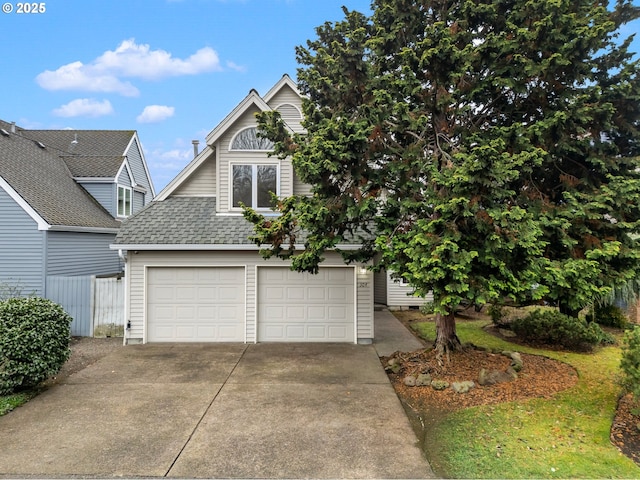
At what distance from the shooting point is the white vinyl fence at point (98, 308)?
423 inches

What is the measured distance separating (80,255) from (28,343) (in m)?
7.80

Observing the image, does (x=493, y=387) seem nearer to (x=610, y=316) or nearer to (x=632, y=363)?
(x=632, y=363)

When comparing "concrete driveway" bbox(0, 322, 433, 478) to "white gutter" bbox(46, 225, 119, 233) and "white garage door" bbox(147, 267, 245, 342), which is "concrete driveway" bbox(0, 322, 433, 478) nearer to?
"white garage door" bbox(147, 267, 245, 342)

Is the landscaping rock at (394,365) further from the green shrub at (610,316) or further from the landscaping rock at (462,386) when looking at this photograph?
the green shrub at (610,316)

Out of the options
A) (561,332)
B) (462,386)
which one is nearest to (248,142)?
(462,386)

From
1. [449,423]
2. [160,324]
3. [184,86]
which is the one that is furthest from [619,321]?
[184,86]

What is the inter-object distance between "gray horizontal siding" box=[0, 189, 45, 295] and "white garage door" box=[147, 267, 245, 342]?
4083 mm

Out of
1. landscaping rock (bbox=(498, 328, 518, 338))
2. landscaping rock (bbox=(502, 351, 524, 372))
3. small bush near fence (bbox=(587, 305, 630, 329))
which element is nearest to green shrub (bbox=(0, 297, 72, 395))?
landscaping rock (bbox=(502, 351, 524, 372))

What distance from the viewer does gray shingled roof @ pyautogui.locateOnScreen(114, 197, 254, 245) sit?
32.0ft

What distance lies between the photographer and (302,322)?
10.1 metres

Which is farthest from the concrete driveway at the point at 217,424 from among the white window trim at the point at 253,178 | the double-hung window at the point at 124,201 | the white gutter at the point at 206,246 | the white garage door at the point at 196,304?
the double-hung window at the point at 124,201

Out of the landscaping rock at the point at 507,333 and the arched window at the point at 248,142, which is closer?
the arched window at the point at 248,142

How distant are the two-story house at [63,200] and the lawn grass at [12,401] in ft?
18.3

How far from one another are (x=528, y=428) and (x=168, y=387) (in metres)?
6.04
